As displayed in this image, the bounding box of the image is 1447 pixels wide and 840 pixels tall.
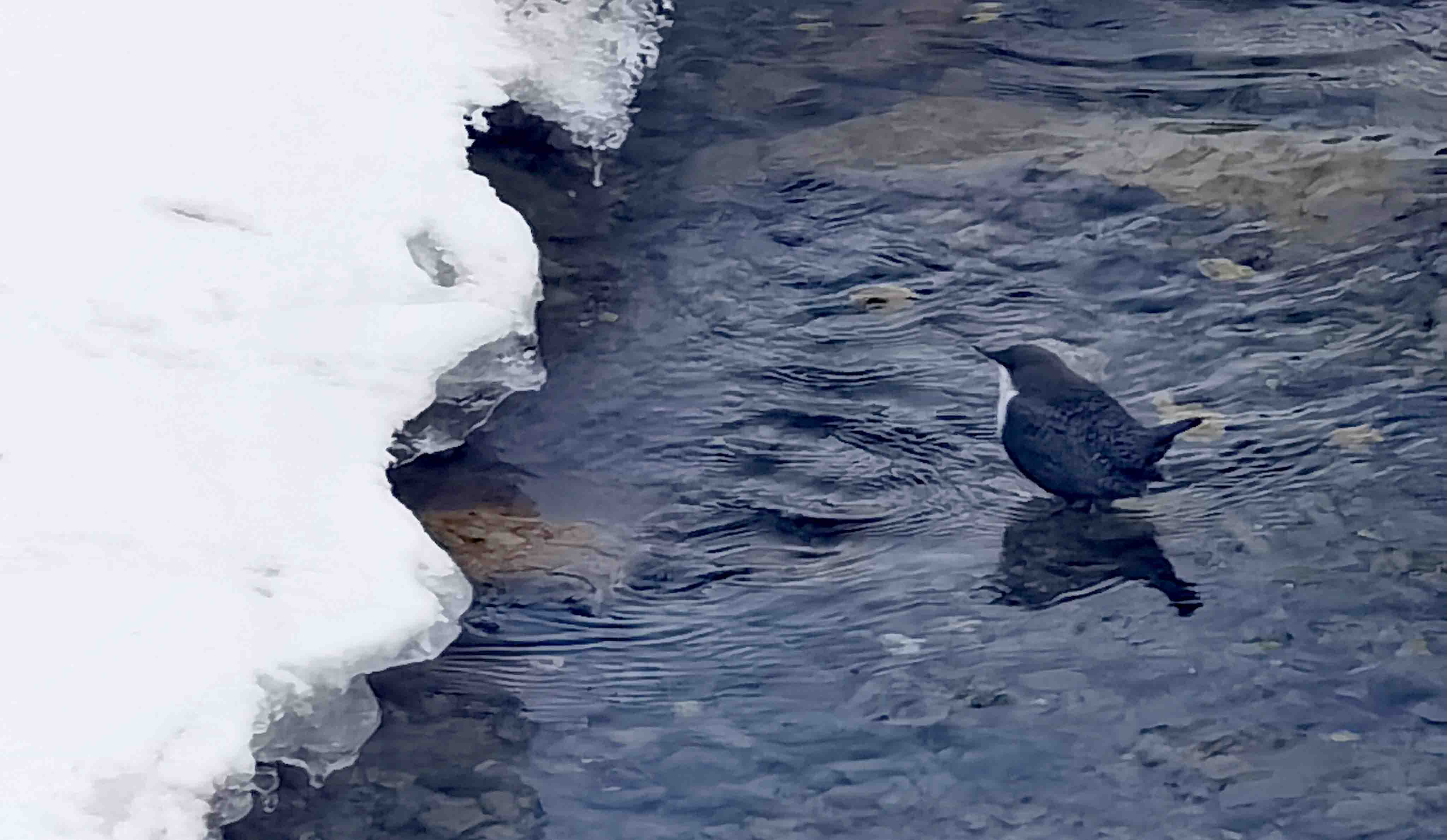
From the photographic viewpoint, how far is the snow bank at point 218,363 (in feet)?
10.6

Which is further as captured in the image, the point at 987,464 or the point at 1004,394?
the point at 987,464

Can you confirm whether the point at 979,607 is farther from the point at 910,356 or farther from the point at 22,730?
the point at 22,730

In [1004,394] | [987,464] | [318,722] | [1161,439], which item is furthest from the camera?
[987,464]

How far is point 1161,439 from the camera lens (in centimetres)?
418

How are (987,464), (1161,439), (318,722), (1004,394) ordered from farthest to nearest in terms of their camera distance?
(987,464) → (1004,394) → (1161,439) → (318,722)

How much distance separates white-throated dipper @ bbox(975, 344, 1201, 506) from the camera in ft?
13.8

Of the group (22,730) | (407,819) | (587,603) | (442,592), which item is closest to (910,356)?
(587,603)

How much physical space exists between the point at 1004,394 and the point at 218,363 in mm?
1987

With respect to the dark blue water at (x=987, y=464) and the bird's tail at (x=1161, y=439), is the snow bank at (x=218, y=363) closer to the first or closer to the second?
the dark blue water at (x=987, y=464)

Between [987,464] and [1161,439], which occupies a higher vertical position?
[1161,439]

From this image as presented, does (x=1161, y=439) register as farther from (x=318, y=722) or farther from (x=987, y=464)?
(x=318, y=722)

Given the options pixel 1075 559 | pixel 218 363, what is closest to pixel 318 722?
pixel 218 363

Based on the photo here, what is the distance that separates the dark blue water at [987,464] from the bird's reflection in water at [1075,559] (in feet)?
0.04

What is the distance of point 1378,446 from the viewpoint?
4.48 meters
